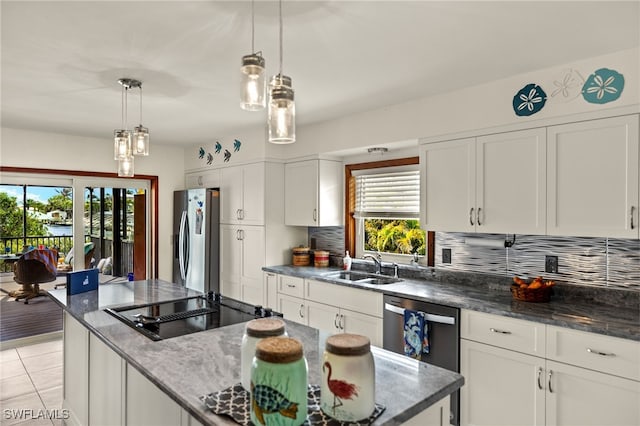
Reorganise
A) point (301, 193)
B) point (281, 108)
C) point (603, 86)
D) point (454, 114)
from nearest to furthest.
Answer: point (281, 108) < point (603, 86) < point (454, 114) < point (301, 193)

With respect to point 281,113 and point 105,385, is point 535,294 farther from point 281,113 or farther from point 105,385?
point 105,385

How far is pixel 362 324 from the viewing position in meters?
3.26

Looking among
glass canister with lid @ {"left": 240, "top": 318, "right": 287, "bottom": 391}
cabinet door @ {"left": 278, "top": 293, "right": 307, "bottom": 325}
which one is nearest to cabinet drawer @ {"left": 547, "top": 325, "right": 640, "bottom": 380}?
glass canister with lid @ {"left": 240, "top": 318, "right": 287, "bottom": 391}

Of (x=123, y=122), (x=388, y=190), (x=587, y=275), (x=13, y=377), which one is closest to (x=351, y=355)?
(x=587, y=275)

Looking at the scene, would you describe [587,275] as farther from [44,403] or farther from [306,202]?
[44,403]

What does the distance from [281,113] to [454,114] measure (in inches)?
78.9

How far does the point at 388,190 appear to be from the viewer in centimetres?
404

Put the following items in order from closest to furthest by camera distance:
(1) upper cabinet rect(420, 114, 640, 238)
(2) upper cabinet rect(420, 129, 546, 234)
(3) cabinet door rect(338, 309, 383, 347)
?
(1) upper cabinet rect(420, 114, 640, 238)
(2) upper cabinet rect(420, 129, 546, 234)
(3) cabinet door rect(338, 309, 383, 347)

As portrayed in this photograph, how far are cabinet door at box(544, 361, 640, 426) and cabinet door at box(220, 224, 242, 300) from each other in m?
3.26

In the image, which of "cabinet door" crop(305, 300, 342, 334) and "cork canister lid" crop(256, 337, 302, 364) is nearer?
"cork canister lid" crop(256, 337, 302, 364)

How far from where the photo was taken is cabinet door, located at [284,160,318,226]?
13.8ft

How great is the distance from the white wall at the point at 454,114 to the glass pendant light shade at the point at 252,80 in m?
1.67

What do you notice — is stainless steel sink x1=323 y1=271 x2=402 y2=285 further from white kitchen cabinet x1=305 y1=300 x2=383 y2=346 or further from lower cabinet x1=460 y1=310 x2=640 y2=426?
lower cabinet x1=460 y1=310 x2=640 y2=426

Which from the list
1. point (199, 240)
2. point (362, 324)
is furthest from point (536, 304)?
point (199, 240)
